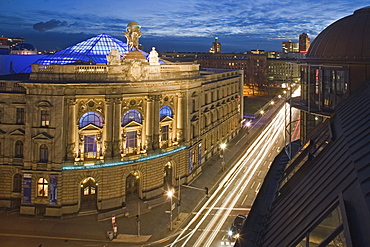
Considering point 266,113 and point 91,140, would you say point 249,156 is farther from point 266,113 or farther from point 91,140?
point 266,113

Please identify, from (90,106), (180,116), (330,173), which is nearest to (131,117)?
(90,106)

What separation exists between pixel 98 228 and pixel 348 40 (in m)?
35.1

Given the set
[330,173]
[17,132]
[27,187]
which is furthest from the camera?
[17,132]

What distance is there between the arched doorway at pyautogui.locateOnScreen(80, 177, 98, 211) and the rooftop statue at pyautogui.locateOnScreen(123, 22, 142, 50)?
21.4 m

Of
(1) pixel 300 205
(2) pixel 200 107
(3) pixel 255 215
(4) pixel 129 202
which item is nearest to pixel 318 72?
(3) pixel 255 215

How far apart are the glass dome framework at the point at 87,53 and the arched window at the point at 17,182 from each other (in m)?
21.4

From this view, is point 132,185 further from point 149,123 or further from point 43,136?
point 43,136

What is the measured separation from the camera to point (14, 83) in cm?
4231

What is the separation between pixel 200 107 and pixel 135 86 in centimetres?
1746

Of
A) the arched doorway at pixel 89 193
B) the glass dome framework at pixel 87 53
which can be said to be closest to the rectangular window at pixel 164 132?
the arched doorway at pixel 89 193

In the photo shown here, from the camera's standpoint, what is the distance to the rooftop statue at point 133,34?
158 feet

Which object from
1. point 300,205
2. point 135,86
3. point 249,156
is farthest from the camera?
point 249,156

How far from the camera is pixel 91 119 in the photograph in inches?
1679

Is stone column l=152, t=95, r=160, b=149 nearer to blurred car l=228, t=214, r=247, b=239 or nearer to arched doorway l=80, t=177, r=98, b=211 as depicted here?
arched doorway l=80, t=177, r=98, b=211
